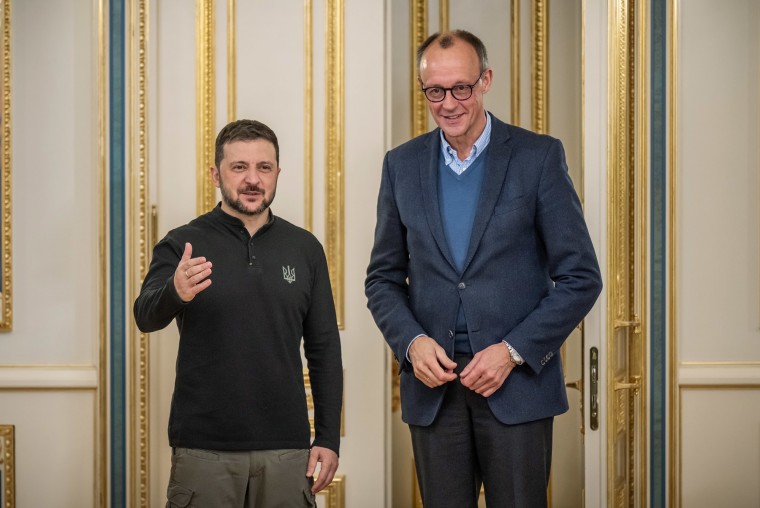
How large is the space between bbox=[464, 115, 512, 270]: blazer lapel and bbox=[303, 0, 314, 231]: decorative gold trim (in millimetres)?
978

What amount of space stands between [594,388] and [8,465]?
1913mm

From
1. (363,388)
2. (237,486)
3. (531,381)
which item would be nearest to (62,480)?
(363,388)

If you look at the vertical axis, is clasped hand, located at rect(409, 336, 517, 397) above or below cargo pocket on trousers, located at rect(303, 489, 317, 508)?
above

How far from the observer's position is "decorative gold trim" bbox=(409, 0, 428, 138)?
3.29m

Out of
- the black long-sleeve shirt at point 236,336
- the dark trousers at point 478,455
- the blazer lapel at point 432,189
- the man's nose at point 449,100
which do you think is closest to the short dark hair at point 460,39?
the man's nose at point 449,100

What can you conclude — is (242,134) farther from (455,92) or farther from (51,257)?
(51,257)

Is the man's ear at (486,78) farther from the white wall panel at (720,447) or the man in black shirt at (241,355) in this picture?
the white wall panel at (720,447)

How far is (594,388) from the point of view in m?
2.50

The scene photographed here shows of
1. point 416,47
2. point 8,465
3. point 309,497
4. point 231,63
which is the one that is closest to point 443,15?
point 416,47

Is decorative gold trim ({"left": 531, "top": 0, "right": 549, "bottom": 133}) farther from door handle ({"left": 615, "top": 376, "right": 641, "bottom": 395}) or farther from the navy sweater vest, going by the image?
the navy sweater vest

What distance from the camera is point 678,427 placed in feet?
9.66

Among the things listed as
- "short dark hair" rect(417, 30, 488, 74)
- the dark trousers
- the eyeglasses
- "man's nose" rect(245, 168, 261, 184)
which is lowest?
the dark trousers

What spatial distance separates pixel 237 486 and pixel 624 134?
1.54 metres

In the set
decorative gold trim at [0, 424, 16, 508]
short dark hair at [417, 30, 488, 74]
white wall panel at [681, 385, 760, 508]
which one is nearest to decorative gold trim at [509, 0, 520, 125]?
white wall panel at [681, 385, 760, 508]
